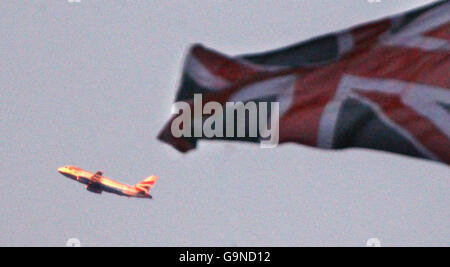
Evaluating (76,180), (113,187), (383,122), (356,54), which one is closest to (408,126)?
(383,122)

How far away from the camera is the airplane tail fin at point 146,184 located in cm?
4200

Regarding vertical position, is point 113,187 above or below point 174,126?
above

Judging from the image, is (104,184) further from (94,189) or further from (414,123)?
(414,123)

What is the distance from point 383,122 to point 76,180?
29.6 metres

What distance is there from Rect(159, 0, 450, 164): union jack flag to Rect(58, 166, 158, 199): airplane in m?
19.0

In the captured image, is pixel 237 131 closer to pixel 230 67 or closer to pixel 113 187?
pixel 230 67

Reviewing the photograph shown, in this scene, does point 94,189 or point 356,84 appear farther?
point 94,189

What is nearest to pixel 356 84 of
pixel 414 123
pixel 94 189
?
pixel 414 123

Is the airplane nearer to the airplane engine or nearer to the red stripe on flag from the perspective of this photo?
the airplane engine

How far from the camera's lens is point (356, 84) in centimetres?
2108

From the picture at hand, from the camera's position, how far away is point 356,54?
2130 centimetres

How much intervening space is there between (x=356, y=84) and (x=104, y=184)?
25179 millimetres

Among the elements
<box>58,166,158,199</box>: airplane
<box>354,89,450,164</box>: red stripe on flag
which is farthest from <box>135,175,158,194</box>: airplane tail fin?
<box>354,89,450,164</box>: red stripe on flag

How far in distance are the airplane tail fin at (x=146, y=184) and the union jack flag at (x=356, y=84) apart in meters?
19.9
